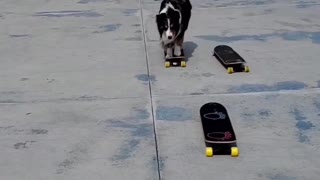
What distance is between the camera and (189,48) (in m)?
6.50

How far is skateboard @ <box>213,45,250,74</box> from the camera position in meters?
5.41

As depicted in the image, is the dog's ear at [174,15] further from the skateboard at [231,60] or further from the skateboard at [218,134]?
the skateboard at [218,134]

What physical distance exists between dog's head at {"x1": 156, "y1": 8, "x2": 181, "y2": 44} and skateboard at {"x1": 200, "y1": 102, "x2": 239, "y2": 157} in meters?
1.55

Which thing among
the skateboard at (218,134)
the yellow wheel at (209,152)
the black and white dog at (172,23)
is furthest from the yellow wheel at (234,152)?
the black and white dog at (172,23)

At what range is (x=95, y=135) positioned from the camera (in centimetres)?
394

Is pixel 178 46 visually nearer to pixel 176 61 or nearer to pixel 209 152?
pixel 176 61

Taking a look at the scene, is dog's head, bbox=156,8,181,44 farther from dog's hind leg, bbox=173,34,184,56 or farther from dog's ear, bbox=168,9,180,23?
dog's hind leg, bbox=173,34,184,56

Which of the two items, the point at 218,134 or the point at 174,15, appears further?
the point at 174,15

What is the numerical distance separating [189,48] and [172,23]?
1202 mm

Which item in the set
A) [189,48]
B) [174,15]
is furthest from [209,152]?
[189,48]

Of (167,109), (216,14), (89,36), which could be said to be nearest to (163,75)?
(167,109)

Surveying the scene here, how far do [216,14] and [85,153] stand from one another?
544 cm

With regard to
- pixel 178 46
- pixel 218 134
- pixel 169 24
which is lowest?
pixel 218 134

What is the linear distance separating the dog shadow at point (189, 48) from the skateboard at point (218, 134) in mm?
2170
